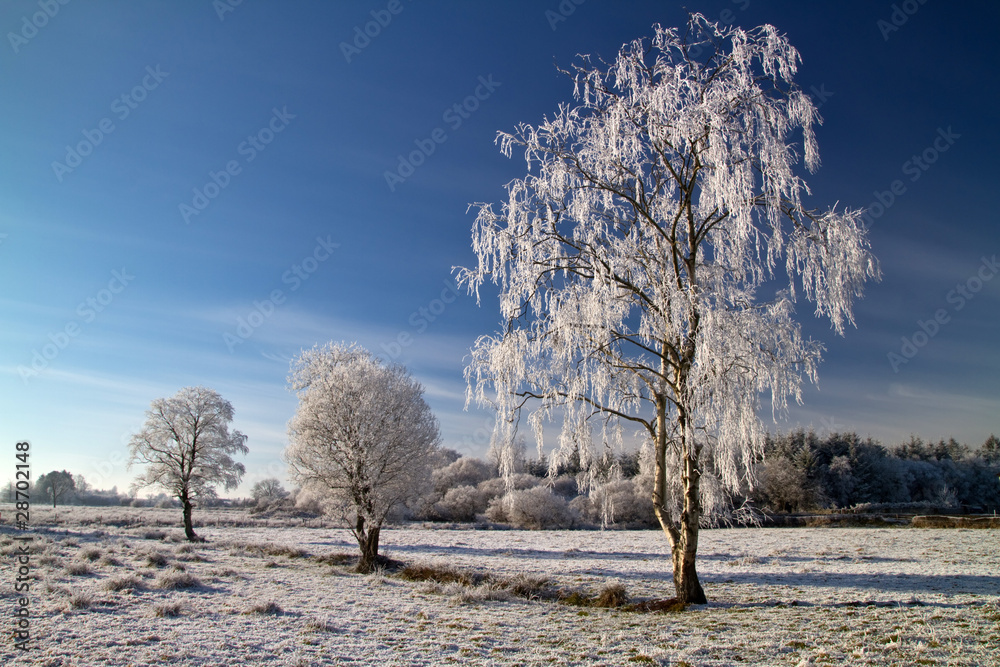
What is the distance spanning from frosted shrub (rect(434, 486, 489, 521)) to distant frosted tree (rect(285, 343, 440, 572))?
34.8 m

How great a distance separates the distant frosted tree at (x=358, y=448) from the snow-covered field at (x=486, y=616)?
96.1 inches

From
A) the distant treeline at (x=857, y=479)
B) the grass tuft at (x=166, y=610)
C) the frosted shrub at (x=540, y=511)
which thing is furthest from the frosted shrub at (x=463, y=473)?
the grass tuft at (x=166, y=610)

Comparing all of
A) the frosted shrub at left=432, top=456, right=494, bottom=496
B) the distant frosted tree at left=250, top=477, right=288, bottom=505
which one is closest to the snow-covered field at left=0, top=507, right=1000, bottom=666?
the frosted shrub at left=432, top=456, right=494, bottom=496

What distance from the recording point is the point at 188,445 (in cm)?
3206

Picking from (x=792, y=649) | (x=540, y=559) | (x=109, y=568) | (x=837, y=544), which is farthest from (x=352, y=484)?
(x=837, y=544)

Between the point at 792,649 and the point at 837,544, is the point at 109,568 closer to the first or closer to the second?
the point at 792,649

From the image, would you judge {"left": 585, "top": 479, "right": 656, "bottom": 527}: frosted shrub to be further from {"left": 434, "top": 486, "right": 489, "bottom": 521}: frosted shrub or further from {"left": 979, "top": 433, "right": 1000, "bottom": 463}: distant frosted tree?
{"left": 979, "top": 433, "right": 1000, "bottom": 463}: distant frosted tree

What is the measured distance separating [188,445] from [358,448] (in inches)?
692

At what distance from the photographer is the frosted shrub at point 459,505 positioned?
55.2 metres

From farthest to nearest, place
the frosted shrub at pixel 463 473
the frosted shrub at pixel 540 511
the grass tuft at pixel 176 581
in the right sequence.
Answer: the frosted shrub at pixel 463 473
the frosted shrub at pixel 540 511
the grass tuft at pixel 176 581

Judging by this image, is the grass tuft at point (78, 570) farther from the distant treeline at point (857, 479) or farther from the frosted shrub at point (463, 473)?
the distant treeline at point (857, 479)

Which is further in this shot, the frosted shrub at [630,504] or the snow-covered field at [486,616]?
the frosted shrub at [630,504]

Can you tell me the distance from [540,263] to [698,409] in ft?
15.0

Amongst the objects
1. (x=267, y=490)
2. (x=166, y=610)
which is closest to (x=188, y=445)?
(x=166, y=610)
